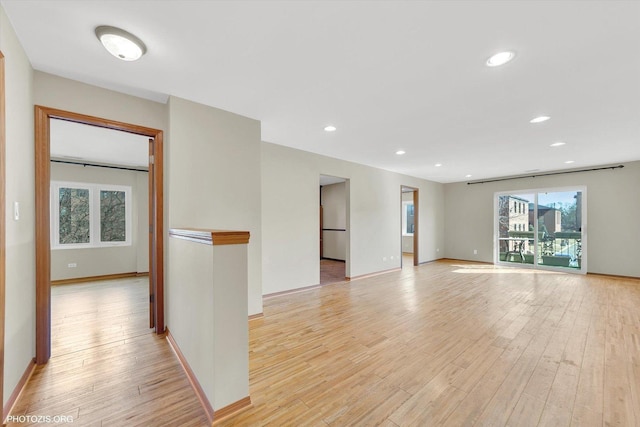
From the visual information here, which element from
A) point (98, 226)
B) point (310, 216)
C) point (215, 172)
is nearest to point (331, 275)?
point (310, 216)

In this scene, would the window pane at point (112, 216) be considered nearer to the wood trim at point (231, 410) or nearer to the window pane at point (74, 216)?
the window pane at point (74, 216)

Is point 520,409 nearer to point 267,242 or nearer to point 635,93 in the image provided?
point 635,93

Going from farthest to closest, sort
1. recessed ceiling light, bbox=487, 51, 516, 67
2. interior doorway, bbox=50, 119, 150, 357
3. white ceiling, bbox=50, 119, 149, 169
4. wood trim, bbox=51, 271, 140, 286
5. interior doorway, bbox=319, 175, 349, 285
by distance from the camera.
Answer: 1. interior doorway, bbox=319, 175, 349, 285
2. wood trim, bbox=51, 271, 140, 286
3. interior doorway, bbox=50, 119, 150, 357
4. white ceiling, bbox=50, 119, 149, 169
5. recessed ceiling light, bbox=487, 51, 516, 67

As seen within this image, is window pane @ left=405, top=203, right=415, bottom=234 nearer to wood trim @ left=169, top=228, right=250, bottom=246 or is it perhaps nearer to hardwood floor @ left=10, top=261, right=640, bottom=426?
hardwood floor @ left=10, top=261, right=640, bottom=426

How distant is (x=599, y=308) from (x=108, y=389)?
5796mm

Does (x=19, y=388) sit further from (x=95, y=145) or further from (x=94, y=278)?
(x=94, y=278)

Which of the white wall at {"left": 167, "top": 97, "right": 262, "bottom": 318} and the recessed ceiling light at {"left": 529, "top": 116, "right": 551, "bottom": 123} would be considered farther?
the recessed ceiling light at {"left": 529, "top": 116, "right": 551, "bottom": 123}

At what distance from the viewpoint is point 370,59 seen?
203 centimetres

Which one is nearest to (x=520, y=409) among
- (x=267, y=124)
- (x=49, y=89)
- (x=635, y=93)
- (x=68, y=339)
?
(x=635, y=93)

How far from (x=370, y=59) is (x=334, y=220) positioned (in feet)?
22.4

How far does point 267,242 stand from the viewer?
4188 millimetres

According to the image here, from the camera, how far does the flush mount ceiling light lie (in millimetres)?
1723

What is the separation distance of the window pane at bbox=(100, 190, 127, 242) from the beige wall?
7.8 inches

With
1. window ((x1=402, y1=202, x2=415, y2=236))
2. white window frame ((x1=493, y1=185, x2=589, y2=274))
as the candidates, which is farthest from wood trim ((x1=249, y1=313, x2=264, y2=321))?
window ((x1=402, y1=202, x2=415, y2=236))
